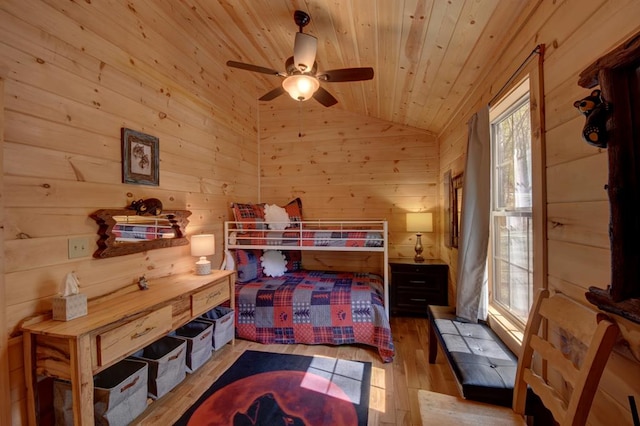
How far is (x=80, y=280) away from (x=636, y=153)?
2592 millimetres

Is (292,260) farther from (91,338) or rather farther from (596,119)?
(596,119)

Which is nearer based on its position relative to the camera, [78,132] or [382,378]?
[78,132]

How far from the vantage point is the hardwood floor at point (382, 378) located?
6.08ft

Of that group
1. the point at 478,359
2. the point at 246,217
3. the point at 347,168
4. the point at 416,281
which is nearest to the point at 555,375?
the point at 478,359

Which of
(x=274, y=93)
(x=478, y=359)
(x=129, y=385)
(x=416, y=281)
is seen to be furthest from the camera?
(x=416, y=281)

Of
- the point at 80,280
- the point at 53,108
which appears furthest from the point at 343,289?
the point at 53,108

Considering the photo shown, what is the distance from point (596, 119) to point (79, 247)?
8.24 ft

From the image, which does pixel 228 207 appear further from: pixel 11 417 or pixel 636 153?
pixel 636 153

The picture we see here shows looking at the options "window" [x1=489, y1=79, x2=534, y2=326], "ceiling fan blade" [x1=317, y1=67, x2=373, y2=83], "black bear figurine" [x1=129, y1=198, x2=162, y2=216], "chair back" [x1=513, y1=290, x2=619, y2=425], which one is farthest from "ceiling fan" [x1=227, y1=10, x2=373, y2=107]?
"chair back" [x1=513, y1=290, x2=619, y2=425]

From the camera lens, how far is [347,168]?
4109 millimetres

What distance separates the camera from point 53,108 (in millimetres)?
1637

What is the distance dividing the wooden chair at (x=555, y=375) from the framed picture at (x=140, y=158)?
2.37 metres

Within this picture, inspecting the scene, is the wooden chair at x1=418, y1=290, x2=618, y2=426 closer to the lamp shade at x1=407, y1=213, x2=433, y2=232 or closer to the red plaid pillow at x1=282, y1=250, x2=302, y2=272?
the lamp shade at x1=407, y1=213, x2=433, y2=232

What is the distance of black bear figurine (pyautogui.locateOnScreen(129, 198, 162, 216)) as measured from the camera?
2.12 meters
